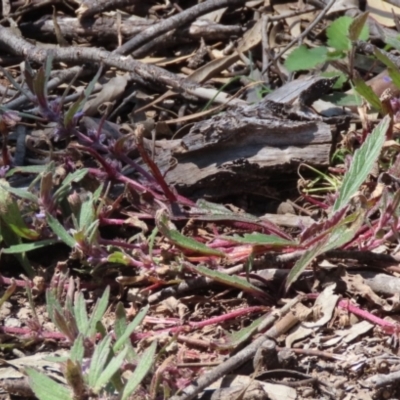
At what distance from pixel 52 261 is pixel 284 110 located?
883 millimetres

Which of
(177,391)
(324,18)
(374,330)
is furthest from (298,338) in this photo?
(324,18)

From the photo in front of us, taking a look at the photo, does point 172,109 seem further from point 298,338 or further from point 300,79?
point 298,338

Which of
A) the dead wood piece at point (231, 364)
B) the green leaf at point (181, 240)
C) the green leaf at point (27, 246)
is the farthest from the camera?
the green leaf at point (27, 246)

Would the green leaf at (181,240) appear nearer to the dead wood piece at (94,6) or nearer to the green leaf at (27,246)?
the green leaf at (27,246)

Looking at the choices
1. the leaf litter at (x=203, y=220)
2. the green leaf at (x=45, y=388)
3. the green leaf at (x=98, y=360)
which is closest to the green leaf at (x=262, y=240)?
the leaf litter at (x=203, y=220)

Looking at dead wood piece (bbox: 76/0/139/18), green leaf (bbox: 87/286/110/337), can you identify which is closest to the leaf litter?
green leaf (bbox: 87/286/110/337)

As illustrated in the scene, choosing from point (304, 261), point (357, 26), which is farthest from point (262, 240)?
point (357, 26)

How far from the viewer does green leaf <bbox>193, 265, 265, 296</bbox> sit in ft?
6.87

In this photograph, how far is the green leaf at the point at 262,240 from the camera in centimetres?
210

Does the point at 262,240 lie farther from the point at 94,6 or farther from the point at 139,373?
the point at 94,6

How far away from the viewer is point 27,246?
7.49 ft

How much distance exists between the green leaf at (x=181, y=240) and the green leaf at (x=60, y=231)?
0.26 meters

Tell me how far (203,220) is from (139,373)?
2.48 ft

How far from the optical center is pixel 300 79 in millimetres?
2842
